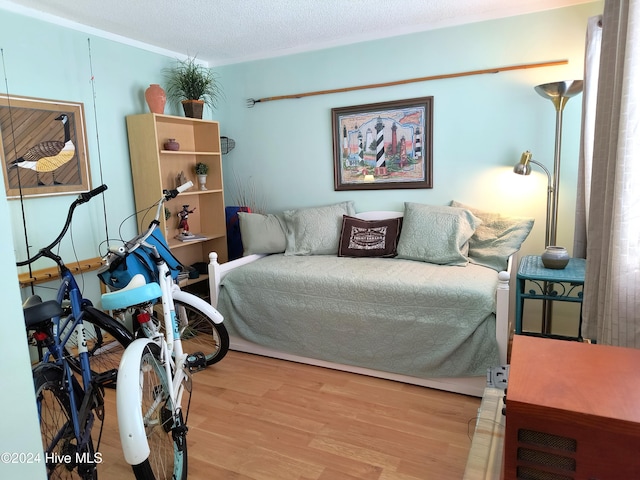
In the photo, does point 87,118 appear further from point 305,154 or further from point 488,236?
point 488,236

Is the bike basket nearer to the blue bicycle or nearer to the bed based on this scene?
the blue bicycle

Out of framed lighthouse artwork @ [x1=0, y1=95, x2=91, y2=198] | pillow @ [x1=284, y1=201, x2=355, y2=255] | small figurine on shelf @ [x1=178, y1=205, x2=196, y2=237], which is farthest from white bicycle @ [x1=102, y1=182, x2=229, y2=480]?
small figurine on shelf @ [x1=178, y1=205, x2=196, y2=237]

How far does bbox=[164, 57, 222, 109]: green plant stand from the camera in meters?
3.68

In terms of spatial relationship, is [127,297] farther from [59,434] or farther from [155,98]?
[155,98]

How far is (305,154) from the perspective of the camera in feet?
12.7

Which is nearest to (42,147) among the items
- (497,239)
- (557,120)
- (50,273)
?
(50,273)

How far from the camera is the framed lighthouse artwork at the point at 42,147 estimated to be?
2664 mm

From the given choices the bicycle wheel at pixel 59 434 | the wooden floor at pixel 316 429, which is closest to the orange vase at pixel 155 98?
the wooden floor at pixel 316 429

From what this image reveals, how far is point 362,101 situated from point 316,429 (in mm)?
2516

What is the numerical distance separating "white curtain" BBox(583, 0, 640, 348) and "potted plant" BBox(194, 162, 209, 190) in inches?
119

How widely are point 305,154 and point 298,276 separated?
1409mm

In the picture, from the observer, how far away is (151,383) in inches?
69.7

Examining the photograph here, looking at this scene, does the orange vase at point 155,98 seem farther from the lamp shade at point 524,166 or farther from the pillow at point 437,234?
the lamp shade at point 524,166

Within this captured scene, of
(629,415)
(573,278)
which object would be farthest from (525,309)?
(629,415)
